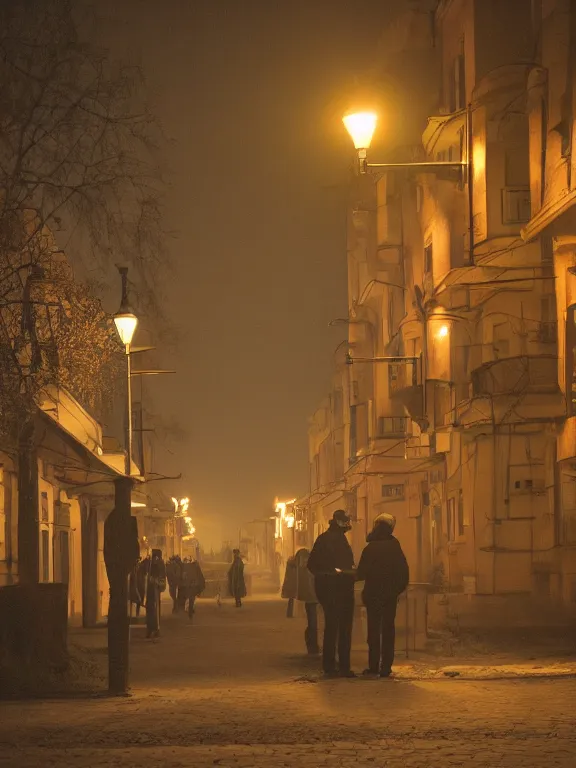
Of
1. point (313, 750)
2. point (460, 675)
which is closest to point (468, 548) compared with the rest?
point (460, 675)

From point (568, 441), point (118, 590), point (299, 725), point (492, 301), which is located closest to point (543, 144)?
point (568, 441)

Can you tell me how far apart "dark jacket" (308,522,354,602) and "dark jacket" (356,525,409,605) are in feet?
1.21

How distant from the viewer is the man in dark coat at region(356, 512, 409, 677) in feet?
51.2

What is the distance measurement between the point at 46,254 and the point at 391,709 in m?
6.42

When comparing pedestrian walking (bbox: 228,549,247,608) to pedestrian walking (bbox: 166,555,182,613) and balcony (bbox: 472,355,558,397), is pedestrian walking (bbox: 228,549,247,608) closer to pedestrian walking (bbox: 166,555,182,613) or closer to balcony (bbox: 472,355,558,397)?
pedestrian walking (bbox: 166,555,182,613)

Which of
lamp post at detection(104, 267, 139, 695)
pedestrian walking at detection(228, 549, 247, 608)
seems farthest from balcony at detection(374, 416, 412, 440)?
lamp post at detection(104, 267, 139, 695)

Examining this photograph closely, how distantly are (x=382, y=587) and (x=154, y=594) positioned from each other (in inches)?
528

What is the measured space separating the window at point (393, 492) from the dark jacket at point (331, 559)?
84.5 feet

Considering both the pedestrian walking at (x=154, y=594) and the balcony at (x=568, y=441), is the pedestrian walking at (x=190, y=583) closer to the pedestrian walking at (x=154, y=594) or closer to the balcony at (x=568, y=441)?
the pedestrian walking at (x=154, y=594)

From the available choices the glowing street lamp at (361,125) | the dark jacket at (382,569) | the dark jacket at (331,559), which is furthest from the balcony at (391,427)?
the dark jacket at (382,569)

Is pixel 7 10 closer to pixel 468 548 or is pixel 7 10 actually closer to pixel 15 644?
pixel 15 644

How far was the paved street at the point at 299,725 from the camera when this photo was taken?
31.5 feet

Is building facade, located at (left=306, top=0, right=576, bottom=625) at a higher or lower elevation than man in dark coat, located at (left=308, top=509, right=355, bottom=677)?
higher

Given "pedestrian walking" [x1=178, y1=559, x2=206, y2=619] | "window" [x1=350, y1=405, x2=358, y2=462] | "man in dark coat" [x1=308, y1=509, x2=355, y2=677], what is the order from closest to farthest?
"man in dark coat" [x1=308, y1=509, x2=355, y2=677], "pedestrian walking" [x1=178, y1=559, x2=206, y2=619], "window" [x1=350, y1=405, x2=358, y2=462]
